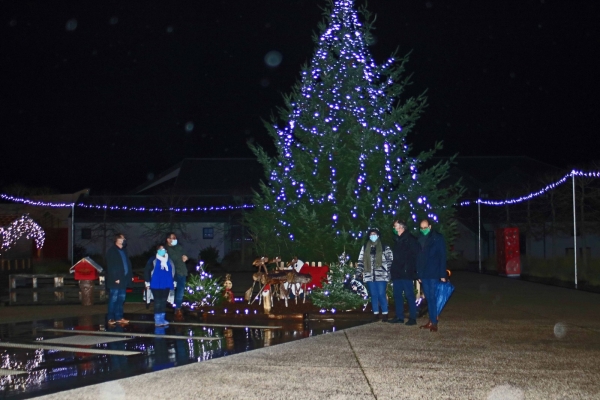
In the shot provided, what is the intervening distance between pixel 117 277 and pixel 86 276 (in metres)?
5.31

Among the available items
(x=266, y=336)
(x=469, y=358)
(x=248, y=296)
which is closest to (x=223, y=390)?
(x=469, y=358)

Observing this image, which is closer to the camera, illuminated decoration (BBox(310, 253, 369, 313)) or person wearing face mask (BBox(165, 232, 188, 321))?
person wearing face mask (BBox(165, 232, 188, 321))

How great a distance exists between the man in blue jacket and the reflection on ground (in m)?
1.68

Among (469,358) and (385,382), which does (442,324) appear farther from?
(385,382)

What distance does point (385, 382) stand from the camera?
858 centimetres

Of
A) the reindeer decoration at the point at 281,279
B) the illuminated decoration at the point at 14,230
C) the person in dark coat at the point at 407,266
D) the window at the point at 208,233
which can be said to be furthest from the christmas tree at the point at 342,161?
the window at the point at 208,233

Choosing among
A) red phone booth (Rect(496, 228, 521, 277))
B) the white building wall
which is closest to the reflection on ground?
red phone booth (Rect(496, 228, 521, 277))

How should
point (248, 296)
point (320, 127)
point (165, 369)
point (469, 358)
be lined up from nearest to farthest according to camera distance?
1. point (165, 369)
2. point (469, 358)
3. point (248, 296)
4. point (320, 127)

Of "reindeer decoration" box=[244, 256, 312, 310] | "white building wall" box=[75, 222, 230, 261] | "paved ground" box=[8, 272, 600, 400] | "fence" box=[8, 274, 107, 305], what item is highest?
"white building wall" box=[75, 222, 230, 261]

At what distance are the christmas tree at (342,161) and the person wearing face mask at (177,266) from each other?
363cm

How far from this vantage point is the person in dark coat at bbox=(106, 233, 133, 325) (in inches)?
568

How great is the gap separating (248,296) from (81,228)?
40469mm

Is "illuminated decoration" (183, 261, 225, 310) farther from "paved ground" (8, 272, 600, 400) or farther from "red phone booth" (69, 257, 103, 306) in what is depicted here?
"paved ground" (8, 272, 600, 400)

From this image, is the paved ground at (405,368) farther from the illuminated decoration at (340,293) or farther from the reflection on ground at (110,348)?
the illuminated decoration at (340,293)
